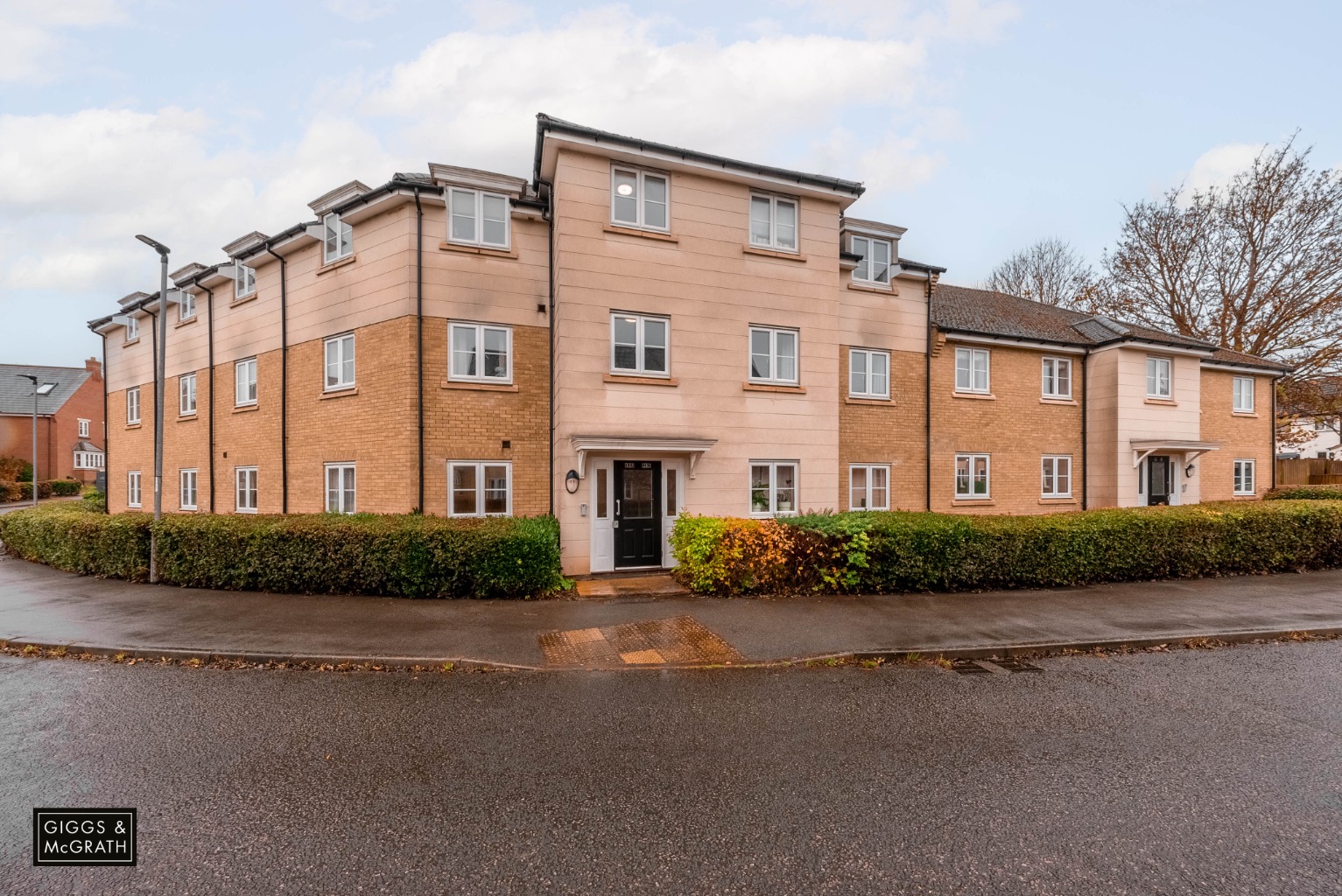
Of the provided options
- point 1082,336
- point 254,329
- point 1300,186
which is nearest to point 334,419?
point 254,329

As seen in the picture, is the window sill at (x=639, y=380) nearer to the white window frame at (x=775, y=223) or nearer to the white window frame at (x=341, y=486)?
the white window frame at (x=775, y=223)

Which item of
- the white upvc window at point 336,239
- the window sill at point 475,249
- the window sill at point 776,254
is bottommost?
the window sill at point 475,249

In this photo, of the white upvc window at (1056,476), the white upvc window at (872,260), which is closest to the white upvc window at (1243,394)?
the white upvc window at (1056,476)

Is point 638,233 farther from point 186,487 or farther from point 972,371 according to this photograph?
point 186,487

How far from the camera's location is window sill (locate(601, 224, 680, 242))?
10.9 m

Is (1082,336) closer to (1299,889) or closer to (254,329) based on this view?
(1299,889)

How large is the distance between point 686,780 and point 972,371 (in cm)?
1519

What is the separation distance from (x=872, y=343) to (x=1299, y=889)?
42.2ft

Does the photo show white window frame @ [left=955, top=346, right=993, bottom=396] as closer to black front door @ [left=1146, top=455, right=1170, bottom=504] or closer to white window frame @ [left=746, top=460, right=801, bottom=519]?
black front door @ [left=1146, top=455, right=1170, bottom=504]

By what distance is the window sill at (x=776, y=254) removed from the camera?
1191 centimetres

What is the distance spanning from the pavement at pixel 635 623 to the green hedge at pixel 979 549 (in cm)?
38

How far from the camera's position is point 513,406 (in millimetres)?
11812

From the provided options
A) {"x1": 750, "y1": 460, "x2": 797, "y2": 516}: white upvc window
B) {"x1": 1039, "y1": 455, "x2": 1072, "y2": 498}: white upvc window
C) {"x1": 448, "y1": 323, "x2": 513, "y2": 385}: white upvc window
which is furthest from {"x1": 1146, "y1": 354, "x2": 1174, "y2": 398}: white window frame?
{"x1": 448, "y1": 323, "x2": 513, "y2": 385}: white upvc window

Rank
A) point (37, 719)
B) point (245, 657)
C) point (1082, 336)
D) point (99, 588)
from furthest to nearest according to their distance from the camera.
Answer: point (1082, 336), point (99, 588), point (245, 657), point (37, 719)
